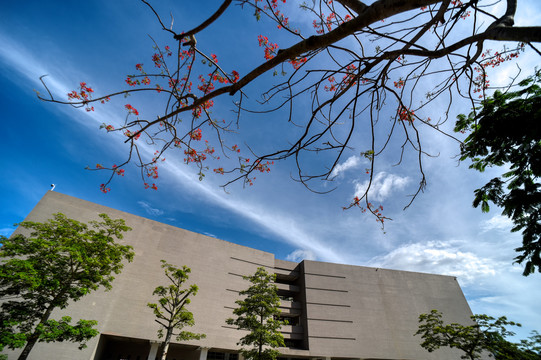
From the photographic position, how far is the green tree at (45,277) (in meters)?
8.47

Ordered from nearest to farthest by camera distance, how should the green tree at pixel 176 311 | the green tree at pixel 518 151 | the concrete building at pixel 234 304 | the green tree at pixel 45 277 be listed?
the green tree at pixel 518 151 < the green tree at pixel 45 277 < the green tree at pixel 176 311 < the concrete building at pixel 234 304

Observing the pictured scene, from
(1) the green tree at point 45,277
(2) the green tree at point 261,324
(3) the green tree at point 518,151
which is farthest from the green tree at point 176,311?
(3) the green tree at point 518,151

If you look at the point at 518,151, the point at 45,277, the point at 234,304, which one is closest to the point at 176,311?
the point at 45,277

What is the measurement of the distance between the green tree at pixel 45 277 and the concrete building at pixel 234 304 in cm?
825

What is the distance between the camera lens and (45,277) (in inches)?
365

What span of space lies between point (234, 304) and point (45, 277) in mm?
16285

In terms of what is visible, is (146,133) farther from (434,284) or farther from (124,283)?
(434,284)

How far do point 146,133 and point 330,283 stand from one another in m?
29.1

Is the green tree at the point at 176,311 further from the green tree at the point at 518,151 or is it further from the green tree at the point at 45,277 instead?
the green tree at the point at 518,151

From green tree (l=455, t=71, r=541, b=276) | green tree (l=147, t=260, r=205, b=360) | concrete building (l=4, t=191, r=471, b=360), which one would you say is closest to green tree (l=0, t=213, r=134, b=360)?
green tree (l=147, t=260, r=205, b=360)

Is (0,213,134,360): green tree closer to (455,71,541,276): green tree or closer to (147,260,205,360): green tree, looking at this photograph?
(147,260,205,360): green tree

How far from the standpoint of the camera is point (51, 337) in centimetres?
916

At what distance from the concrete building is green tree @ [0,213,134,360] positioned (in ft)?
27.1

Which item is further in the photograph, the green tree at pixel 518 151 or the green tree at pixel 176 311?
the green tree at pixel 176 311
